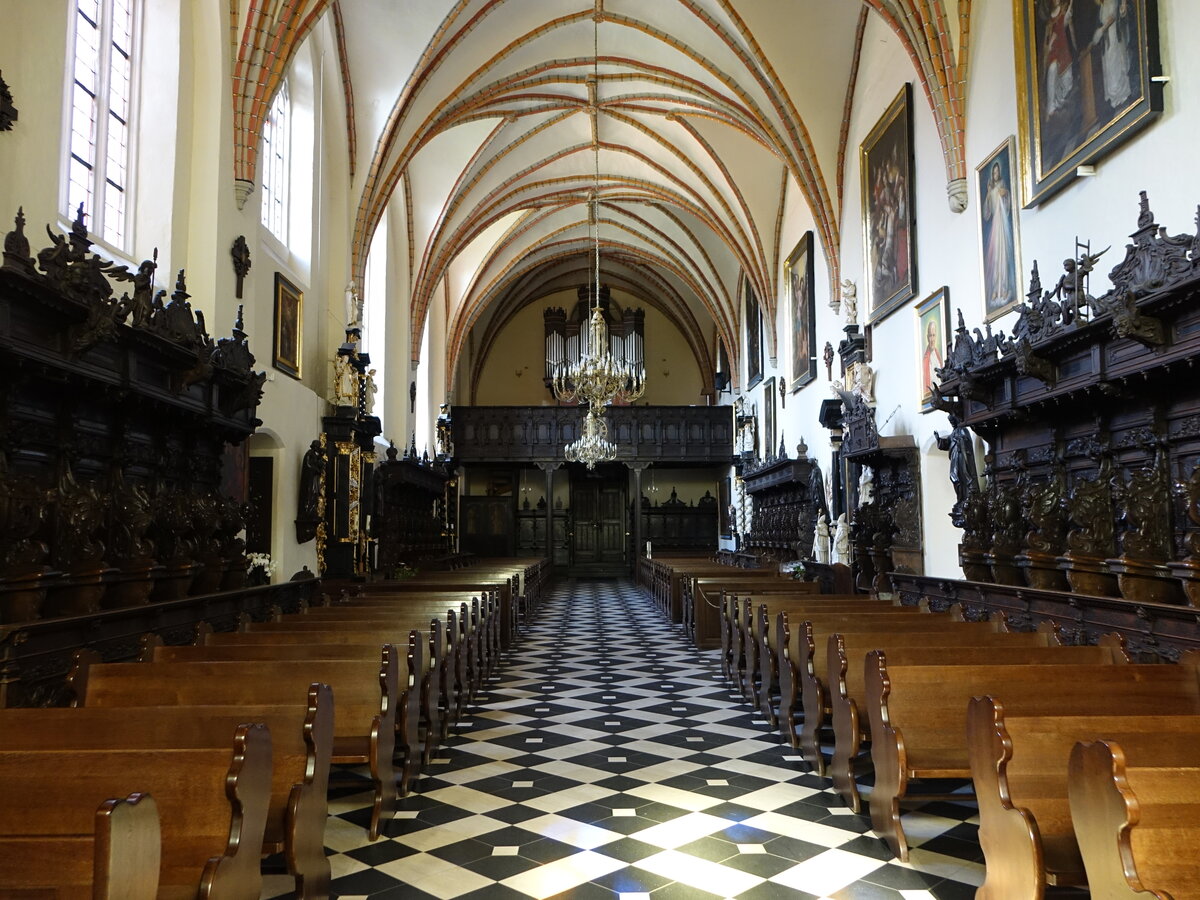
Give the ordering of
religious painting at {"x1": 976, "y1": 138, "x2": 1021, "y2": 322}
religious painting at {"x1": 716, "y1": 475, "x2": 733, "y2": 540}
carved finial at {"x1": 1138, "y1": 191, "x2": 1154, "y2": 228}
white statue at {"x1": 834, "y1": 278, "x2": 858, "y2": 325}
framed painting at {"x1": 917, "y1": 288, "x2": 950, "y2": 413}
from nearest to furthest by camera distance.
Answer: carved finial at {"x1": 1138, "y1": 191, "x2": 1154, "y2": 228}, religious painting at {"x1": 976, "y1": 138, "x2": 1021, "y2": 322}, framed painting at {"x1": 917, "y1": 288, "x2": 950, "y2": 413}, white statue at {"x1": 834, "y1": 278, "x2": 858, "y2": 325}, religious painting at {"x1": 716, "y1": 475, "x2": 733, "y2": 540}

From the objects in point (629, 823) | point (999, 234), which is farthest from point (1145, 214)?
point (629, 823)

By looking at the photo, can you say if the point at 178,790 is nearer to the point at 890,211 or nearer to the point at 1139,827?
the point at 1139,827

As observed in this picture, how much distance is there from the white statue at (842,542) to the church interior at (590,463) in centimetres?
13

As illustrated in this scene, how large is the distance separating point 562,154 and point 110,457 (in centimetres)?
1723

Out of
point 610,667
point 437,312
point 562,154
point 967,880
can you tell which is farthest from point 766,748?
point 437,312

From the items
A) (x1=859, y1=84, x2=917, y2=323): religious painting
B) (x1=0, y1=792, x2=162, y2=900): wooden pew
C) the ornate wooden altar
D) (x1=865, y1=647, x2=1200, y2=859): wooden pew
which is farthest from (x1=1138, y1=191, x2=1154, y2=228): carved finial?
the ornate wooden altar

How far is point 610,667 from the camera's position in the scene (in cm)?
1124

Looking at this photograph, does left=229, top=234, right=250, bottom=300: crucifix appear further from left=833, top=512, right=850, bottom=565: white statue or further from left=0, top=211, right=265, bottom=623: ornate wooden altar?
left=833, top=512, right=850, bottom=565: white statue

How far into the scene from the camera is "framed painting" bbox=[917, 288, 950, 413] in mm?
12188

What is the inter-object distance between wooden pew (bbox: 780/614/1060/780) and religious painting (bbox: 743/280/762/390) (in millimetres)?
18874

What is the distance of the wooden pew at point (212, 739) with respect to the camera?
359 centimetres

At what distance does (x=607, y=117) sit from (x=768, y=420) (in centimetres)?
914

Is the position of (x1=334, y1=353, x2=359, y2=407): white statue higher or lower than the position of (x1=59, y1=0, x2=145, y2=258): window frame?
lower

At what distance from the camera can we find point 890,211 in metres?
14.5
